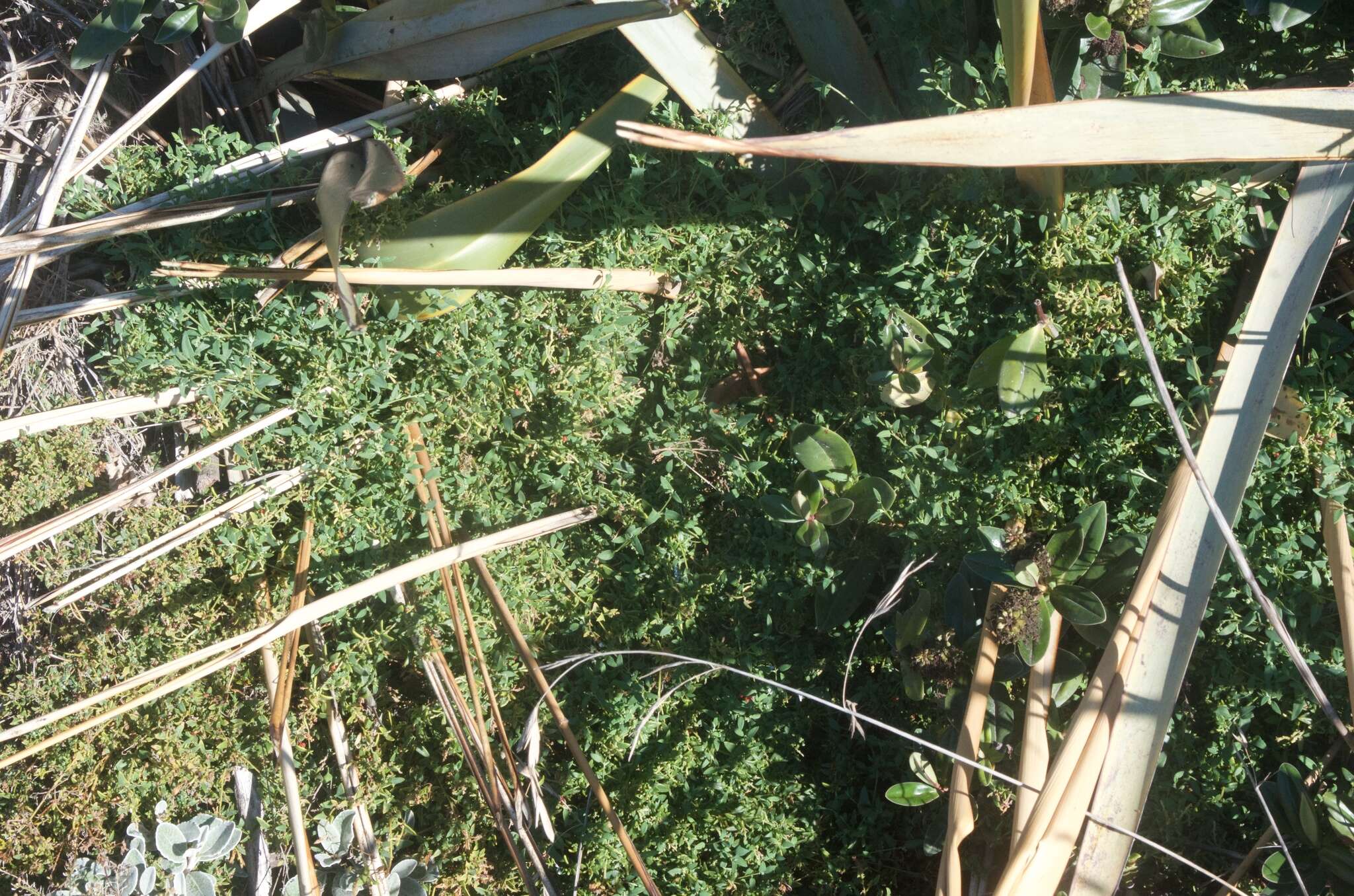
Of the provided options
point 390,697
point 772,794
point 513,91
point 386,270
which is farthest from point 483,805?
point 513,91

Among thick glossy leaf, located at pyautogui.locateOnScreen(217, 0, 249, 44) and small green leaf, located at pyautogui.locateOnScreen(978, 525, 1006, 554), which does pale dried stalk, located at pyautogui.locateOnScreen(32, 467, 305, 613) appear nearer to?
thick glossy leaf, located at pyautogui.locateOnScreen(217, 0, 249, 44)

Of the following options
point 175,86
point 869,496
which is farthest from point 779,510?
point 175,86

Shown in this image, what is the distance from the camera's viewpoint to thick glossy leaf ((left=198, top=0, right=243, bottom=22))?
75.5 inches

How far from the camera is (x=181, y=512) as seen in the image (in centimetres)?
213

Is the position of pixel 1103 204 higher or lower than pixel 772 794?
higher

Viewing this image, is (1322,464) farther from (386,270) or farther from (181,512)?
(181,512)

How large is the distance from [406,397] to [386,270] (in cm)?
31

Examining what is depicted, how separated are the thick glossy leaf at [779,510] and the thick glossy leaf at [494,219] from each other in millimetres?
749

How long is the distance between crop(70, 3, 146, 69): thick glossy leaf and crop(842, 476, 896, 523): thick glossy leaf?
175 cm

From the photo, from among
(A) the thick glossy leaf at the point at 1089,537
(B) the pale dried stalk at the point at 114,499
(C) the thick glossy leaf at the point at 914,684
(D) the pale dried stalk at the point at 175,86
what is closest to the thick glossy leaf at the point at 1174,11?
(A) the thick glossy leaf at the point at 1089,537

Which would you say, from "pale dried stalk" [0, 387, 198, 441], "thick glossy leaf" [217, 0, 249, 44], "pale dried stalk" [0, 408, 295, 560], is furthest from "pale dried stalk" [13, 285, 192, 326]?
"thick glossy leaf" [217, 0, 249, 44]

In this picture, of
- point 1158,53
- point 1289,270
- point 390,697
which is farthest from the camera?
point 390,697

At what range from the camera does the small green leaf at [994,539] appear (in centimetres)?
179

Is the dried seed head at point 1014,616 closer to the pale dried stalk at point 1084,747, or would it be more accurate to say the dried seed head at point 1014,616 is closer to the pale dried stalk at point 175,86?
the pale dried stalk at point 1084,747
